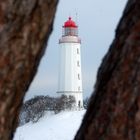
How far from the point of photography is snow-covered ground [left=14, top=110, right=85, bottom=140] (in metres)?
25.9

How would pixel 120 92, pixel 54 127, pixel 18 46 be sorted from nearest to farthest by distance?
pixel 18 46 < pixel 120 92 < pixel 54 127

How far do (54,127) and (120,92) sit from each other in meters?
25.8

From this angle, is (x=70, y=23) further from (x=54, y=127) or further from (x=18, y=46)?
(x=18, y=46)

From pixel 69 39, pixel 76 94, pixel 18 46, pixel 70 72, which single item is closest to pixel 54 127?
pixel 76 94

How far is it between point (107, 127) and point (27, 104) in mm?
27172

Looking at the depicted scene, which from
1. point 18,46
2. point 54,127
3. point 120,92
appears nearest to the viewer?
point 18,46

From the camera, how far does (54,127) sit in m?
27.8

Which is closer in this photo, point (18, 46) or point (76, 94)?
point (18, 46)

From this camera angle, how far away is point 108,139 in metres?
2.11

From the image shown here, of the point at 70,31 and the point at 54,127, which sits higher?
the point at 70,31

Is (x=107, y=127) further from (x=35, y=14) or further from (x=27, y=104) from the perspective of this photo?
(x=27, y=104)

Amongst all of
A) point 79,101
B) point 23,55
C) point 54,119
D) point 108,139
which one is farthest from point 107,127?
point 79,101

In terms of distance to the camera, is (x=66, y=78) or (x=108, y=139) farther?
(x=66, y=78)

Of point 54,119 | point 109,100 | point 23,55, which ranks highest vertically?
point 54,119
